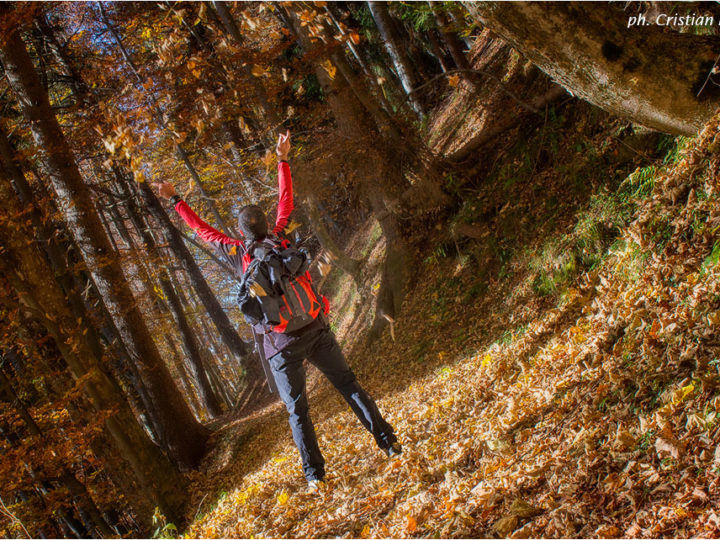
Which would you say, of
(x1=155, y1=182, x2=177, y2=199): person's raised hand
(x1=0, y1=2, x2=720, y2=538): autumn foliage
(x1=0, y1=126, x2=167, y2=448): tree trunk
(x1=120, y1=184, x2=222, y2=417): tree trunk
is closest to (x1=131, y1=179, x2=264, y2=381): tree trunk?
(x1=120, y1=184, x2=222, y2=417): tree trunk

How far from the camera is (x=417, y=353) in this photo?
743 centimetres

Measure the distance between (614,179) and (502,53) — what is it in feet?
17.4

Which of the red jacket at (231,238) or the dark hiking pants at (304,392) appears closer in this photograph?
the dark hiking pants at (304,392)

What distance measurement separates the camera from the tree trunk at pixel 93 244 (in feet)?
25.7

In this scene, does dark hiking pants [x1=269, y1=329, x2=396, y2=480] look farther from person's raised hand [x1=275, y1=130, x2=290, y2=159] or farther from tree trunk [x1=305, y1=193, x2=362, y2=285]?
tree trunk [x1=305, y1=193, x2=362, y2=285]

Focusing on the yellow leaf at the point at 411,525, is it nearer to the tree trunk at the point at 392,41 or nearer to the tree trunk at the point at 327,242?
the tree trunk at the point at 327,242

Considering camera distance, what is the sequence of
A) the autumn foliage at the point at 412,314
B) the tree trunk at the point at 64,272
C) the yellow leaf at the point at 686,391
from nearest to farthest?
the yellow leaf at the point at 686,391 < the autumn foliage at the point at 412,314 < the tree trunk at the point at 64,272

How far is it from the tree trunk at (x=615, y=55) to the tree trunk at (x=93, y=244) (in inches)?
292

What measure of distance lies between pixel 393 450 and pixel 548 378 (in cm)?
158

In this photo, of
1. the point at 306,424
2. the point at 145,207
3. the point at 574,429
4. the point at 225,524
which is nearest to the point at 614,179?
the point at 574,429

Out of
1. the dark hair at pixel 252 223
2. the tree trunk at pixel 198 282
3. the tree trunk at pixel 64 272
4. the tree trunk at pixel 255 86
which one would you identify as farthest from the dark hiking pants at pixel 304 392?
the tree trunk at pixel 198 282

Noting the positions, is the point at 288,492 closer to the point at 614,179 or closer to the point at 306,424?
the point at 306,424

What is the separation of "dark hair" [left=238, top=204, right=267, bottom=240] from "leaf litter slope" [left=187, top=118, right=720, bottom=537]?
2509mm

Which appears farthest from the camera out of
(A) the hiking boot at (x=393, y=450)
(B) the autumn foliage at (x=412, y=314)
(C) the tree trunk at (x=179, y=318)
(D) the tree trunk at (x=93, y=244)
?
(C) the tree trunk at (x=179, y=318)
